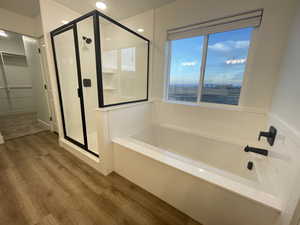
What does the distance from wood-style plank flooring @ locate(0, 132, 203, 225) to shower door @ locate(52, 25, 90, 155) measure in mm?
460

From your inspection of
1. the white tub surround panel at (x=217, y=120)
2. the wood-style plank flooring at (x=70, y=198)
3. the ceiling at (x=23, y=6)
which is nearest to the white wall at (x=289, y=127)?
the white tub surround panel at (x=217, y=120)

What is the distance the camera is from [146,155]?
1.23m

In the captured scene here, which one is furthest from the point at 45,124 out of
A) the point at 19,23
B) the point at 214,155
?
the point at 214,155

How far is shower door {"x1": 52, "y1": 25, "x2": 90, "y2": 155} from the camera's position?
1.75 metres

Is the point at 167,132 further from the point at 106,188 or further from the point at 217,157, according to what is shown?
the point at 106,188

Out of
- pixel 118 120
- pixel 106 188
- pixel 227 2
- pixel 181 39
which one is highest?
pixel 227 2

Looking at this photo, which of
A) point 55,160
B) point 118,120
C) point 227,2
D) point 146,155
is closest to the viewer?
point 146,155

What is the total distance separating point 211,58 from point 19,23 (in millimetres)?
3495

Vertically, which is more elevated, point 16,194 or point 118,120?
point 118,120

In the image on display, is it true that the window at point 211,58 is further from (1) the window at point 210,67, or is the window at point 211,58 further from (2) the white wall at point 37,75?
(2) the white wall at point 37,75

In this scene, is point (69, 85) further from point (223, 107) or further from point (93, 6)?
point (223, 107)

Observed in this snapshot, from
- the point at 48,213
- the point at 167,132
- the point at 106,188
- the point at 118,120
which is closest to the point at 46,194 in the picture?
the point at 48,213

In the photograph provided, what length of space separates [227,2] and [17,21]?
3.50 meters

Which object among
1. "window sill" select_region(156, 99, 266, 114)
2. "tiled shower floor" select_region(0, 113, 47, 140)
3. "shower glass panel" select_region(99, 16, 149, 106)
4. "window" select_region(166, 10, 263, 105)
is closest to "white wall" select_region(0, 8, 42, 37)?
"shower glass panel" select_region(99, 16, 149, 106)
